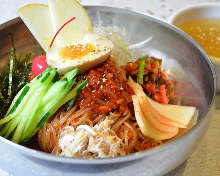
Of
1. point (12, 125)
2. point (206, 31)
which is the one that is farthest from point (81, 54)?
point (206, 31)

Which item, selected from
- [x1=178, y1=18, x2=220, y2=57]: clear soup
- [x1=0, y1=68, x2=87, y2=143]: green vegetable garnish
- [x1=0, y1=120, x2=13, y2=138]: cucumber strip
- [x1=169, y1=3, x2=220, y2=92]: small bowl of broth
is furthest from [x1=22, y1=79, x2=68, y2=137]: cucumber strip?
[x1=178, y1=18, x2=220, y2=57]: clear soup

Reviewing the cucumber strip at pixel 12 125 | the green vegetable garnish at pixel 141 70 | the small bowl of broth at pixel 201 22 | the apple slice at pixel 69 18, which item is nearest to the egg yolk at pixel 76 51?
the apple slice at pixel 69 18

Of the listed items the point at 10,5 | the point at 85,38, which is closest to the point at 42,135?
the point at 85,38

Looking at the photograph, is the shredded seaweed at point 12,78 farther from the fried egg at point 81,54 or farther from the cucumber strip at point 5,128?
the fried egg at point 81,54

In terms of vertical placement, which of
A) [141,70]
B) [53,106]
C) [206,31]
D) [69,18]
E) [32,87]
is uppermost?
[69,18]

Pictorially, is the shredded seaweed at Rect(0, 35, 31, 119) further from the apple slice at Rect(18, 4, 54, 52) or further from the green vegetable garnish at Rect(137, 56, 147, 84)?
the green vegetable garnish at Rect(137, 56, 147, 84)

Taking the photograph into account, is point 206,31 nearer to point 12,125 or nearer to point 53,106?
point 53,106

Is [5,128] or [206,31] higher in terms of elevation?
[5,128]
